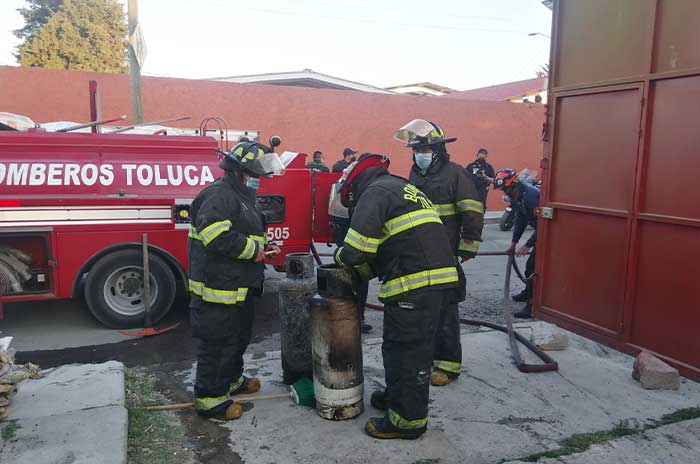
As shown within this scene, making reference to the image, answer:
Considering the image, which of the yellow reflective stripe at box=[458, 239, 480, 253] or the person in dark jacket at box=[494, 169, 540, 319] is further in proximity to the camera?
the person in dark jacket at box=[494, 169, 540, 319]

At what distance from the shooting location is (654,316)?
4711 mm

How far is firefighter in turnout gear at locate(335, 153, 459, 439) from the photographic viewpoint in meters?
3.40

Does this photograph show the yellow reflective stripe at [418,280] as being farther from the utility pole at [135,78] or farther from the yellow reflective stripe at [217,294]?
the utility pole at [135,78]

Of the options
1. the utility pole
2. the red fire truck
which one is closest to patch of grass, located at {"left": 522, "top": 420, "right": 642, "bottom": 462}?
the red fire truck

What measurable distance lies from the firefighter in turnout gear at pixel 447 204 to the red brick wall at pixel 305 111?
10456 millimetres

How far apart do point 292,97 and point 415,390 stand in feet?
41.3

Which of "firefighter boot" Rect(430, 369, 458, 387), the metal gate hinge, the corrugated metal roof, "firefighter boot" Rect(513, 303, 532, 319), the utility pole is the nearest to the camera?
"firefighter boot" Rect(430, 369, 458, 387)

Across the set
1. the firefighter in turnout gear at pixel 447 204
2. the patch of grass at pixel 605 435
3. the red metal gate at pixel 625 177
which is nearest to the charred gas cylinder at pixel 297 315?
the firefighter in turnout gear at pixel 447 204

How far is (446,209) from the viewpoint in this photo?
4.62 metres

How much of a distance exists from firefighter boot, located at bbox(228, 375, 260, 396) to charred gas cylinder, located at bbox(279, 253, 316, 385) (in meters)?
0.27

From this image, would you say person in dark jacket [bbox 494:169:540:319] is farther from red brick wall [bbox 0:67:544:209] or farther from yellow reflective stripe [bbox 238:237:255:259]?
red brick wall [bbox 0:67:544:209]

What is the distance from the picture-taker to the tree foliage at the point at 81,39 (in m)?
29.6

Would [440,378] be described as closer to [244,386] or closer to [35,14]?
[244,386]

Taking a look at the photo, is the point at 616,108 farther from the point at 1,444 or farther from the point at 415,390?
the point at 1,444
